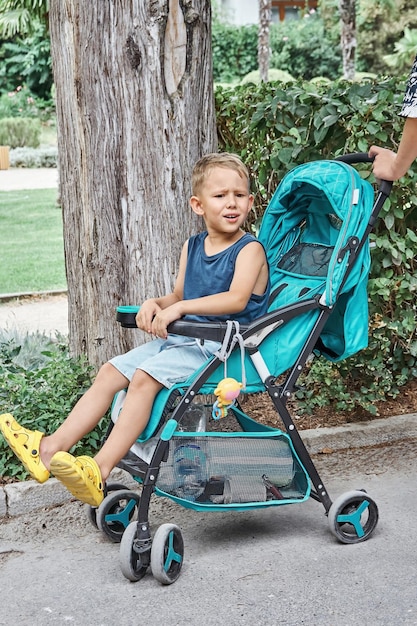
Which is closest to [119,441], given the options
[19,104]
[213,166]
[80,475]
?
[80,475]

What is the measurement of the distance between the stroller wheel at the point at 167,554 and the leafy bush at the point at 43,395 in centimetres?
117

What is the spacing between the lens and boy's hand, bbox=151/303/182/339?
138 inches

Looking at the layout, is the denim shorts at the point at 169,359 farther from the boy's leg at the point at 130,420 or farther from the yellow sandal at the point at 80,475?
the yellow sandal at the point at 80,475

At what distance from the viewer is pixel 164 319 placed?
11.5 ft

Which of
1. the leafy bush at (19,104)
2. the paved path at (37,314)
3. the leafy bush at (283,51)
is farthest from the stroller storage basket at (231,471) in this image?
the leafy bush at (283,51)

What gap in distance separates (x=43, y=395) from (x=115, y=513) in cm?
101

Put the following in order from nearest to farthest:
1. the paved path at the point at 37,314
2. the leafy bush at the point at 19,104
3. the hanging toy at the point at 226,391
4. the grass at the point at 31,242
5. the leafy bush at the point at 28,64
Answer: the hanging toy at the point at 226,391 → the paved path at the point at 37,314 → the grass at the point at 31,242 → the leafy bush at the point at 19,104 → the leafy bush at the point at 28,64

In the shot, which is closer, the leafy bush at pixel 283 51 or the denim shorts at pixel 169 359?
the denim shorts at pixel 169 359

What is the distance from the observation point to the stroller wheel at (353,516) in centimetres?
370

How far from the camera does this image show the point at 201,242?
3906 mm

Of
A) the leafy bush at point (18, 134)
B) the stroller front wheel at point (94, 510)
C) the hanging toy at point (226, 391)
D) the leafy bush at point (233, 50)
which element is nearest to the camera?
the hanging toy at point (226, 391)

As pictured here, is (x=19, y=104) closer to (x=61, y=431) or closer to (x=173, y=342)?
(x=173, y=342)

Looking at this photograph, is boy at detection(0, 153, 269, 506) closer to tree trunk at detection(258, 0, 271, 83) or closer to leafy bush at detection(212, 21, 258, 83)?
tree trunk at detection(258, 0, 271, 83)

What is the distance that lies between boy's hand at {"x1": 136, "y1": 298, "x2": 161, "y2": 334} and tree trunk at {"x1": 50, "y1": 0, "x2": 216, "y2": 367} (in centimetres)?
104
